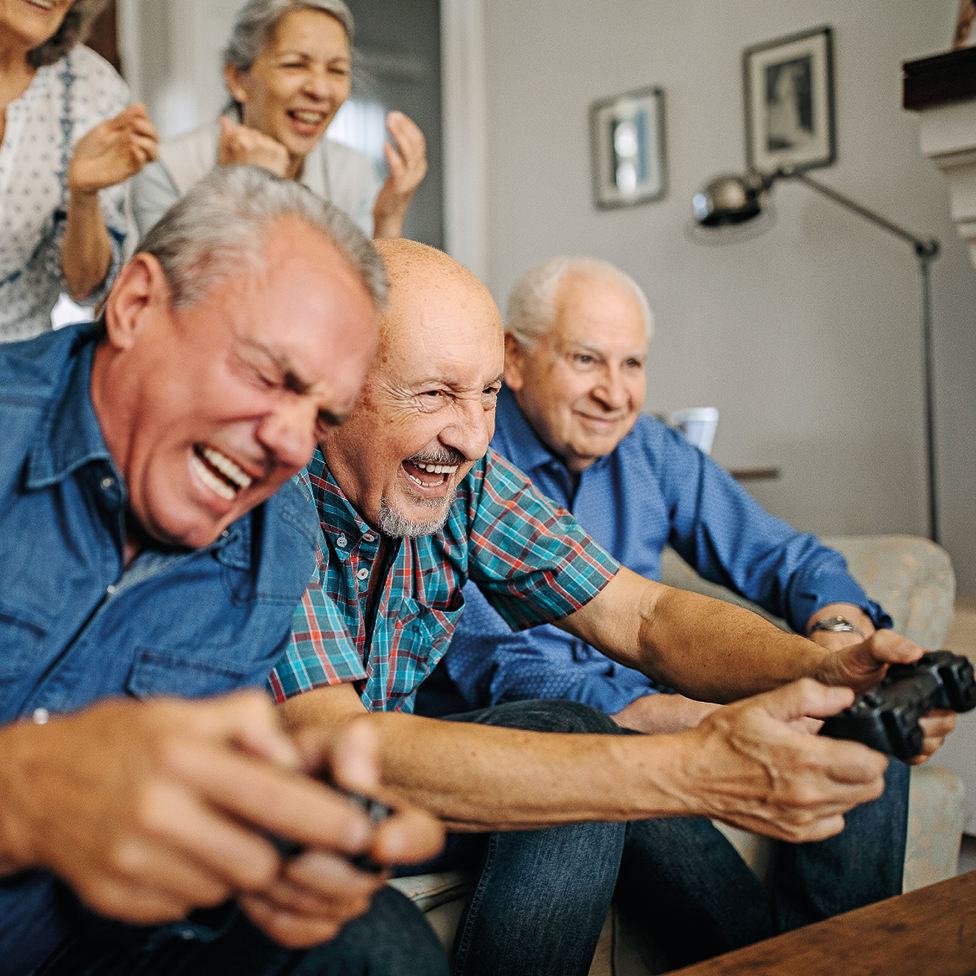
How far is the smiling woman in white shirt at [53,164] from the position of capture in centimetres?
158

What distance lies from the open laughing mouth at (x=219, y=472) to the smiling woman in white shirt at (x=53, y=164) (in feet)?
3.17

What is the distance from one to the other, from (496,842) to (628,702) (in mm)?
465

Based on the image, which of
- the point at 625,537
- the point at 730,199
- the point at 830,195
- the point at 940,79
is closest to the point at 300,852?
the point at 625,537

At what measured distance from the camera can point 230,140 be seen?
5.82 feet

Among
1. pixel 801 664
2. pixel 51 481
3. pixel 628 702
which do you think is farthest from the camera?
pixel 628 702

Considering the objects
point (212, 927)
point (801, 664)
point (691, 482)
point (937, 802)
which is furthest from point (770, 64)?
point (212, 927)

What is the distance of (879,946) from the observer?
2.77ft

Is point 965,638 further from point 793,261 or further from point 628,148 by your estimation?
point 628,148

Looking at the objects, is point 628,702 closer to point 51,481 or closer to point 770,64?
point 51,481

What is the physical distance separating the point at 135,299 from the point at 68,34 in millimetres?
1158

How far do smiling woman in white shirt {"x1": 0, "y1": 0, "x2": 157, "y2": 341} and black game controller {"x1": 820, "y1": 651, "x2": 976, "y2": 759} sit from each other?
51.4 inches

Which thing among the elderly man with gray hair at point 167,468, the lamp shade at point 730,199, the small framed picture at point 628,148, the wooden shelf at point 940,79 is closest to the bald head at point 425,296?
the elderly man with gray hair at point 167,468

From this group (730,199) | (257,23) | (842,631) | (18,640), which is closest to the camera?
(18,640)

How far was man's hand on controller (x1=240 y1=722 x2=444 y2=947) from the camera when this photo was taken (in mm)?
515
